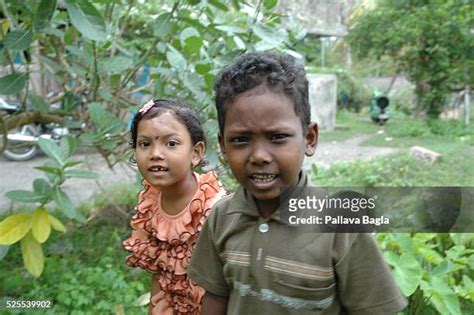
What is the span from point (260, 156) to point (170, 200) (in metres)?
0.58

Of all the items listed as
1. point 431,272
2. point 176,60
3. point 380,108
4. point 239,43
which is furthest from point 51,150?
point 380,108

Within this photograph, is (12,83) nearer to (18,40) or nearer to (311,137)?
(18,40)

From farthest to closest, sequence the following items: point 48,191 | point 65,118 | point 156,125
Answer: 1. point 65,118
2. point 48,191
3. point 156,125

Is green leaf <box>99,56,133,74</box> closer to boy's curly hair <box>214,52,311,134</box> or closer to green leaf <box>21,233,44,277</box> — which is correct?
green leaf <box>21,233,44,277</box>

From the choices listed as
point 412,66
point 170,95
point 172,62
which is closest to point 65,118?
point 170,95

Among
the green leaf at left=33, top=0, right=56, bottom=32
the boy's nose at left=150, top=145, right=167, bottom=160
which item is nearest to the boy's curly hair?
the boy's nose at left=150, top=145, right=167, bottom=160

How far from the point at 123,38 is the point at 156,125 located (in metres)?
2.24

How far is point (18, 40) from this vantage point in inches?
71.2

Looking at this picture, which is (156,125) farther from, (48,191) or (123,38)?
(123,38)

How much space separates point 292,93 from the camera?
3.32 feet

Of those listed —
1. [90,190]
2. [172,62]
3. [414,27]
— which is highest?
[172,62]

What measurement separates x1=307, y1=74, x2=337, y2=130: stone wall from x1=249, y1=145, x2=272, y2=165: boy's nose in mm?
8028

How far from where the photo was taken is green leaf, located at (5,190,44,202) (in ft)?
6.25

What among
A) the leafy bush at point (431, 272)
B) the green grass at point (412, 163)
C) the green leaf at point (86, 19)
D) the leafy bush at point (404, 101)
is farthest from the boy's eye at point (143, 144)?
the leafy bush at point (404, 101)
